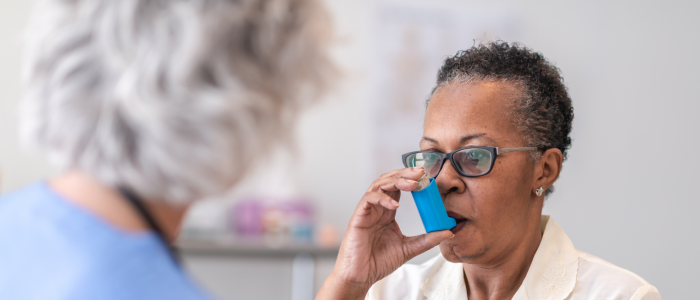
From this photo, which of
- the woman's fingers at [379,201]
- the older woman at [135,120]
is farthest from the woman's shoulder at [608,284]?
the older woman at [135,120]

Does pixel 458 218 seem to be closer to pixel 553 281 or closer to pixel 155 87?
pixel 553 281

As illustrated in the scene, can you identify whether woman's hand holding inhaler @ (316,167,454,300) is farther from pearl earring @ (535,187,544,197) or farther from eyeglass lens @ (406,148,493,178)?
pearl earring @ (535,187,544,197)

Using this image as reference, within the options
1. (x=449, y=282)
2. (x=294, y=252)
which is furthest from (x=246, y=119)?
(x=294, y=252)

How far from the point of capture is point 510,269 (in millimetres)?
1365

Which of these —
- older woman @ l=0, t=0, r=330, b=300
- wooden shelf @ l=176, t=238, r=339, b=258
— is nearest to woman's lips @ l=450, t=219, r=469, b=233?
older woman @ l=0, t=0, r=330, b=300

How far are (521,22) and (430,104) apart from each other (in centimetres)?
243

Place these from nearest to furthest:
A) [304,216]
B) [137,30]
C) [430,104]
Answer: [137,30] → [430,104] → [304,216]

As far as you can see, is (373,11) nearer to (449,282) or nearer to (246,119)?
(449,282)

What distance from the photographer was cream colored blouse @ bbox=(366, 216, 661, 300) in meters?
1.25

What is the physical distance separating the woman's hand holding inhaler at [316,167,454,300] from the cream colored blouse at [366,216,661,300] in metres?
0.19

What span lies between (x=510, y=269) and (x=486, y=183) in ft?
0.84

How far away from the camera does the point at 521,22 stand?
11.6ft

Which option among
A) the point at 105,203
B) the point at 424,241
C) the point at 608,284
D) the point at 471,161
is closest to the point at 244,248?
the point at 424,241

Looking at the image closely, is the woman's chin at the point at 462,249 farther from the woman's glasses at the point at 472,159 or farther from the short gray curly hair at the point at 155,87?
the short gray curly hair at the point at 155,87
